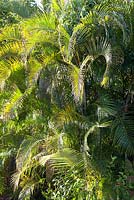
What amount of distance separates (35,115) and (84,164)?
118 cm

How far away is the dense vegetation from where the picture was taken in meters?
5.19

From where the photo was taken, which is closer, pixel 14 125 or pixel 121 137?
pixel 121 137

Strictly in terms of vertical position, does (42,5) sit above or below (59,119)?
above

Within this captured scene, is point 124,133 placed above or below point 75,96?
below

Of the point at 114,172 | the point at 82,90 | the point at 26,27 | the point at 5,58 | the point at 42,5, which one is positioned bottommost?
the point at 114,172

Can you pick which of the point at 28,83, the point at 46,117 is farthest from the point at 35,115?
the point at 28,83

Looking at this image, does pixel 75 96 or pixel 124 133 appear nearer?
pixel 75 96

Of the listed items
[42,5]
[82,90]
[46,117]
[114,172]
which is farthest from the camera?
[42,5]

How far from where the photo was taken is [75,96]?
5.12 m

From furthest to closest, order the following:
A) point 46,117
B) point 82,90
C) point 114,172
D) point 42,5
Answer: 1. point 42,5
2. point 46,117
3. point 114,172
4. point 82,90

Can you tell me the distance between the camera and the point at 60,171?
5.46 m

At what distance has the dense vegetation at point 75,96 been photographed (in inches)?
204

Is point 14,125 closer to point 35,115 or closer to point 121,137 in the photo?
point 35,115

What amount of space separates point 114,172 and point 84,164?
1.74 feet
